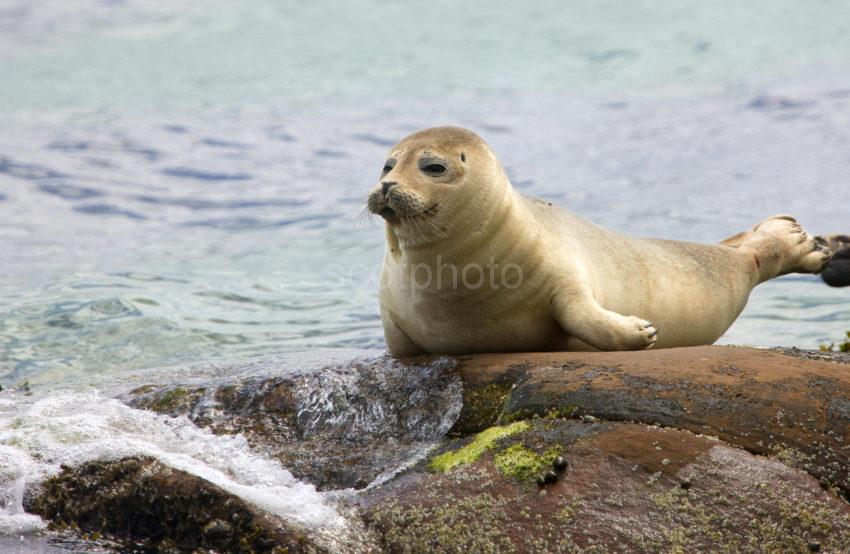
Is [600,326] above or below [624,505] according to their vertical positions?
above

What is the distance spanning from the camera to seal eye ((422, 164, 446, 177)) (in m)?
4.89

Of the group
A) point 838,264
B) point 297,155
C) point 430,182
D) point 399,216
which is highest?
point 430,182

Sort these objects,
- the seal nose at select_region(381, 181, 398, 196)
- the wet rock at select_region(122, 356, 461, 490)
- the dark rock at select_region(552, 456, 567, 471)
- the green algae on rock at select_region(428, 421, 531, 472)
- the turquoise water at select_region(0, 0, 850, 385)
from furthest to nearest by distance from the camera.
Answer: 1. the turquoise water at select_region(0, 0, 850, 385)
2. the seal nose at select_region(381, 181, 398, 196)
3. the wet rock at select_region(122, 356, 461, 490)
4. the green algae on rock at select_region(428, 421, 531, 472)
5. the dark rock at select_region(552, 456, 567, 471)

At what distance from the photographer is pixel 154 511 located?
3785 mm

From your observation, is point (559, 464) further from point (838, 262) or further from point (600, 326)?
point (838, 262)

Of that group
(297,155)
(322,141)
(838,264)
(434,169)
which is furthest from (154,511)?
(322,141)

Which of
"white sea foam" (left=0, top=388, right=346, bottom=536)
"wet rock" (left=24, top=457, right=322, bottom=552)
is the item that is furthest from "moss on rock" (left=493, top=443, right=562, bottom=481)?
"wet rock" (left=24, top=457, right=322, bottom=552)

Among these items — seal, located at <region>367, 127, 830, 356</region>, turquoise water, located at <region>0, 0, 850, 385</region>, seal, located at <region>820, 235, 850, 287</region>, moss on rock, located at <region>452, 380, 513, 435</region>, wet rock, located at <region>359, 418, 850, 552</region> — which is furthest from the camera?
turquoise water, located at <region>0, 0, 850, 385</region>

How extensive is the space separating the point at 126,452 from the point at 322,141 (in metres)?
11.6

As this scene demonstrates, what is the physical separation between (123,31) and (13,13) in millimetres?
2162

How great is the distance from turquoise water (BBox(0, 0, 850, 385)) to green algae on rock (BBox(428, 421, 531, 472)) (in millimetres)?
3854

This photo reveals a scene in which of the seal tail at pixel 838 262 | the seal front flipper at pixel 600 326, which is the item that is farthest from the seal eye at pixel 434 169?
the seal tail at pixel 838 262

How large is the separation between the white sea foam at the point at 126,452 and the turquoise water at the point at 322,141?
2999 millimetres

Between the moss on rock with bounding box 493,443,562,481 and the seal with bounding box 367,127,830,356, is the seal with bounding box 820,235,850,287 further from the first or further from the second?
the moss on rock with bounding box 493,443,562,481
